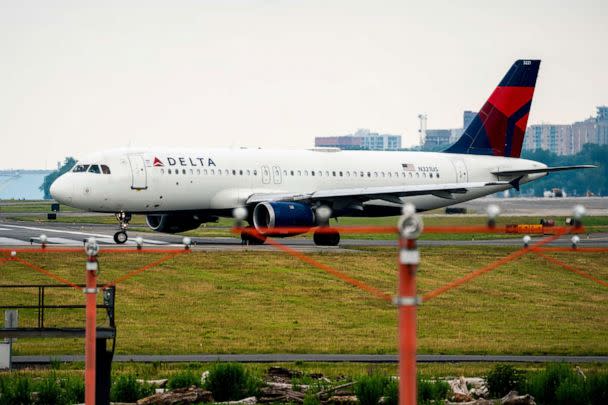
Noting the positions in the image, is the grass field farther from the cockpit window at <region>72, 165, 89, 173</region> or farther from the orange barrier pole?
the orange barrier pole

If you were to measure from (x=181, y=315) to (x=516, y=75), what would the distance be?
35.3 meters

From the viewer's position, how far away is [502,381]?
33.8 metres

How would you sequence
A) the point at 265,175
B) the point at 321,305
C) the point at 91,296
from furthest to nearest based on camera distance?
the point at 265,175
the point at 321,305
the point at 91,296

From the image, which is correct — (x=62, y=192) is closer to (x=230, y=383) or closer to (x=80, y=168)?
(x=80, y=168)

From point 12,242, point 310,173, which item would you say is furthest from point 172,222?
point 12,242

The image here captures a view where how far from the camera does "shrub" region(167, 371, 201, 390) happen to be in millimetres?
34062

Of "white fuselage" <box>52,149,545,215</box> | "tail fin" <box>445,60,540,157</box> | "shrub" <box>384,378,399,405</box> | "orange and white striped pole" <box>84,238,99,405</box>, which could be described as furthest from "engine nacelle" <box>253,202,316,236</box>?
"orange and white striped pole" <box>84,238,99,405</box>

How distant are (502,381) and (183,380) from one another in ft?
27.4

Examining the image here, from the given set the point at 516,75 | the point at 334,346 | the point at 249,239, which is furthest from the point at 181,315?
the point at 516,75

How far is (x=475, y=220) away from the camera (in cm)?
6406

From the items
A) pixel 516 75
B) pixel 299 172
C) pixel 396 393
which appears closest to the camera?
pixel 396 393

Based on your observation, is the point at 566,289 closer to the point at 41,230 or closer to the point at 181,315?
the point at 181,315

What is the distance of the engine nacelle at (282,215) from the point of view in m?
60.4

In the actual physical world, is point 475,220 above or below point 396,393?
above
